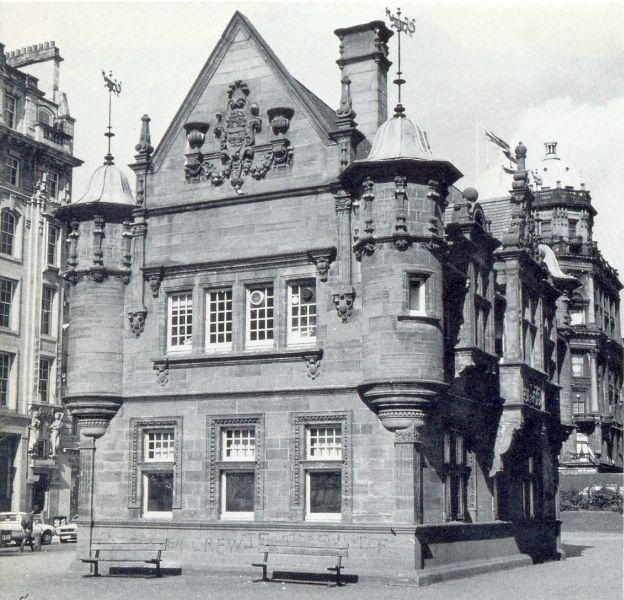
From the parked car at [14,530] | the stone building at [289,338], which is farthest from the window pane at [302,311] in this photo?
the parked car at [14,530]

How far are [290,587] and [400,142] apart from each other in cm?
1142

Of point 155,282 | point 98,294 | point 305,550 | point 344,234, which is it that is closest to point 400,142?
point 344,234

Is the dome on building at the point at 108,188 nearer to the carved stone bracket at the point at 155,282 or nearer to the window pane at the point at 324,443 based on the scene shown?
the carved stone bracket at the point at 155,282

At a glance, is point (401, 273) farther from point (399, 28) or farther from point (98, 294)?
point (98, 294)

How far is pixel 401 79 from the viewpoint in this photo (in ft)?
95.1

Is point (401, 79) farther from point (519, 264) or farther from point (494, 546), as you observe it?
point (494, 546)

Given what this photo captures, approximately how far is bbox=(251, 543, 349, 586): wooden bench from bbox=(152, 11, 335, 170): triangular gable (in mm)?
11016

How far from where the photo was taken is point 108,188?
31.6 meters

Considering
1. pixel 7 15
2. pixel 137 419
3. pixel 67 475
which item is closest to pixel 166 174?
pixel 137 419

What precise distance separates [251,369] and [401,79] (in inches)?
346

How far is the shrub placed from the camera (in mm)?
63719

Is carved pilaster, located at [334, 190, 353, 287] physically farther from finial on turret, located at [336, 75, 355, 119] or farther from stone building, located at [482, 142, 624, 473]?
stone building, located at [482, 142, 624, 473]

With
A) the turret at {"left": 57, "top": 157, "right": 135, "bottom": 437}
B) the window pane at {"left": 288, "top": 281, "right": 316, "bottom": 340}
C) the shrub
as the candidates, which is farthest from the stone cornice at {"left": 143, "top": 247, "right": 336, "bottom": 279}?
the shrub

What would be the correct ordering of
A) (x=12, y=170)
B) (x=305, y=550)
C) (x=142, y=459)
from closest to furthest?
(x=305, y=550), (x=142, y=459), (x=12, y=170)
